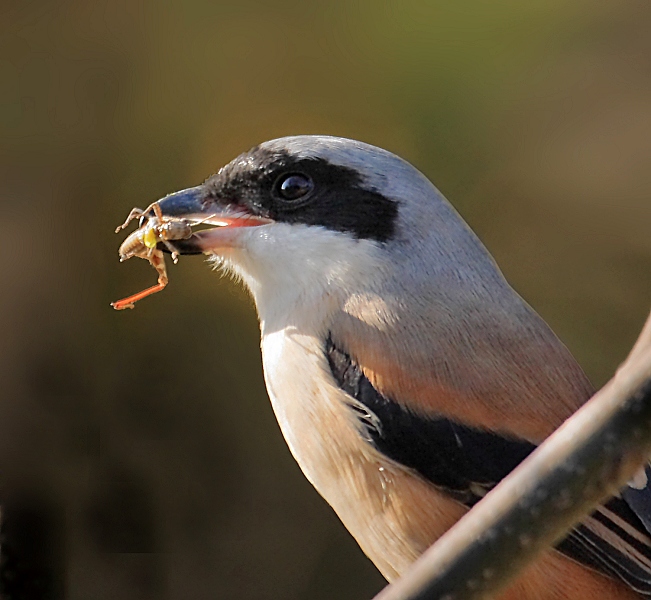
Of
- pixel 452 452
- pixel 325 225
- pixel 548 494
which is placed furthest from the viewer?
pixel 325 225

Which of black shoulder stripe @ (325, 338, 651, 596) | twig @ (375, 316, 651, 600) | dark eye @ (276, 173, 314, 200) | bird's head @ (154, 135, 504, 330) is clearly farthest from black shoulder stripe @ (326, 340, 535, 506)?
twig @ (375, 316, 651, 600)

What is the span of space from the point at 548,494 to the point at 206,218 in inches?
49.8

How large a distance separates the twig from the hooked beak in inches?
44.5

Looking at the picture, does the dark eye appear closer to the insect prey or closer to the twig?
the insect prey

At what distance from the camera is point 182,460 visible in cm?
374

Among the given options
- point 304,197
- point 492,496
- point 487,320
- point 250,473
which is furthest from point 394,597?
point 250,473

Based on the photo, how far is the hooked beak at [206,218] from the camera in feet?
6.49

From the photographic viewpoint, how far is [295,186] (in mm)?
1967

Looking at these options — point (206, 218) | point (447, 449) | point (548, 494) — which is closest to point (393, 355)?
point (447, 449)

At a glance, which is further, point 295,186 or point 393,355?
point 295,186

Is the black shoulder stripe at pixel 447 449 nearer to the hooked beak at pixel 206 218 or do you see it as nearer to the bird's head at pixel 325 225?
the bird's head at pixel 325 225

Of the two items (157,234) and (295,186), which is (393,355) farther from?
(157,234)

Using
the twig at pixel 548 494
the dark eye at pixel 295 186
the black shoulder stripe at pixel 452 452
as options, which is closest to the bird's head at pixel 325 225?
the dark eye at pixel 295 186

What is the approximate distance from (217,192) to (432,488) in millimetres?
736
